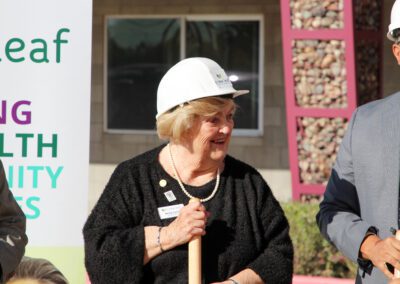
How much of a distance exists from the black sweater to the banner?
968mm

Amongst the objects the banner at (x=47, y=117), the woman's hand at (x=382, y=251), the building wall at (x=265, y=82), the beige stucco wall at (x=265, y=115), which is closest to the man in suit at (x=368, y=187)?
the woman's hand at (x=382, y=251)

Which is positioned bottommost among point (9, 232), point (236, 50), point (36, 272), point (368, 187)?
point (36, 272)

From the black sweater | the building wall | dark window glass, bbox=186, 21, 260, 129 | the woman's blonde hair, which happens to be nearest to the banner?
the black sweater

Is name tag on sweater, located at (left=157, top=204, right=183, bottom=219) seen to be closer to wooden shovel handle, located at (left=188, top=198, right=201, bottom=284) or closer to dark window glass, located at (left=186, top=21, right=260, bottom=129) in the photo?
wooden shovel handle, located at (left=188, top=198, right=201, bottom=284)

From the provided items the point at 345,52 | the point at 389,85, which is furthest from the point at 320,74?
the point at 389,85

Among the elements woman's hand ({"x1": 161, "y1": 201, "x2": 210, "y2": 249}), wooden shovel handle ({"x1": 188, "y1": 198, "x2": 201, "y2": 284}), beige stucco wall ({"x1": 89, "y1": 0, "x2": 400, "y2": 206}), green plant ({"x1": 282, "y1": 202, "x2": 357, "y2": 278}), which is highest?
beige stucco wall ({"x1": 89, "y1": 0, "x2": 400, "y2": 206})

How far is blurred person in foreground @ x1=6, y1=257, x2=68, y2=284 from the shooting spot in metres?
4.76

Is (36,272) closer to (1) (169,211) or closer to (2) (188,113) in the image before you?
(1) (169,211)

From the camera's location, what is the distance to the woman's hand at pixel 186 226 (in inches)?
142

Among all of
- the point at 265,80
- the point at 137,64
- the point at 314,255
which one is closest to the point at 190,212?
the point at 314,255

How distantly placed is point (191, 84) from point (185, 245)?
0.54 m

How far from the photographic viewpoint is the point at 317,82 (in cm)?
933

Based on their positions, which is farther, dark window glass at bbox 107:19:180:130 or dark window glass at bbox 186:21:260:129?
dark window glass at bbox 107:19:180:130

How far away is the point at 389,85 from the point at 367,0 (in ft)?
5.26
